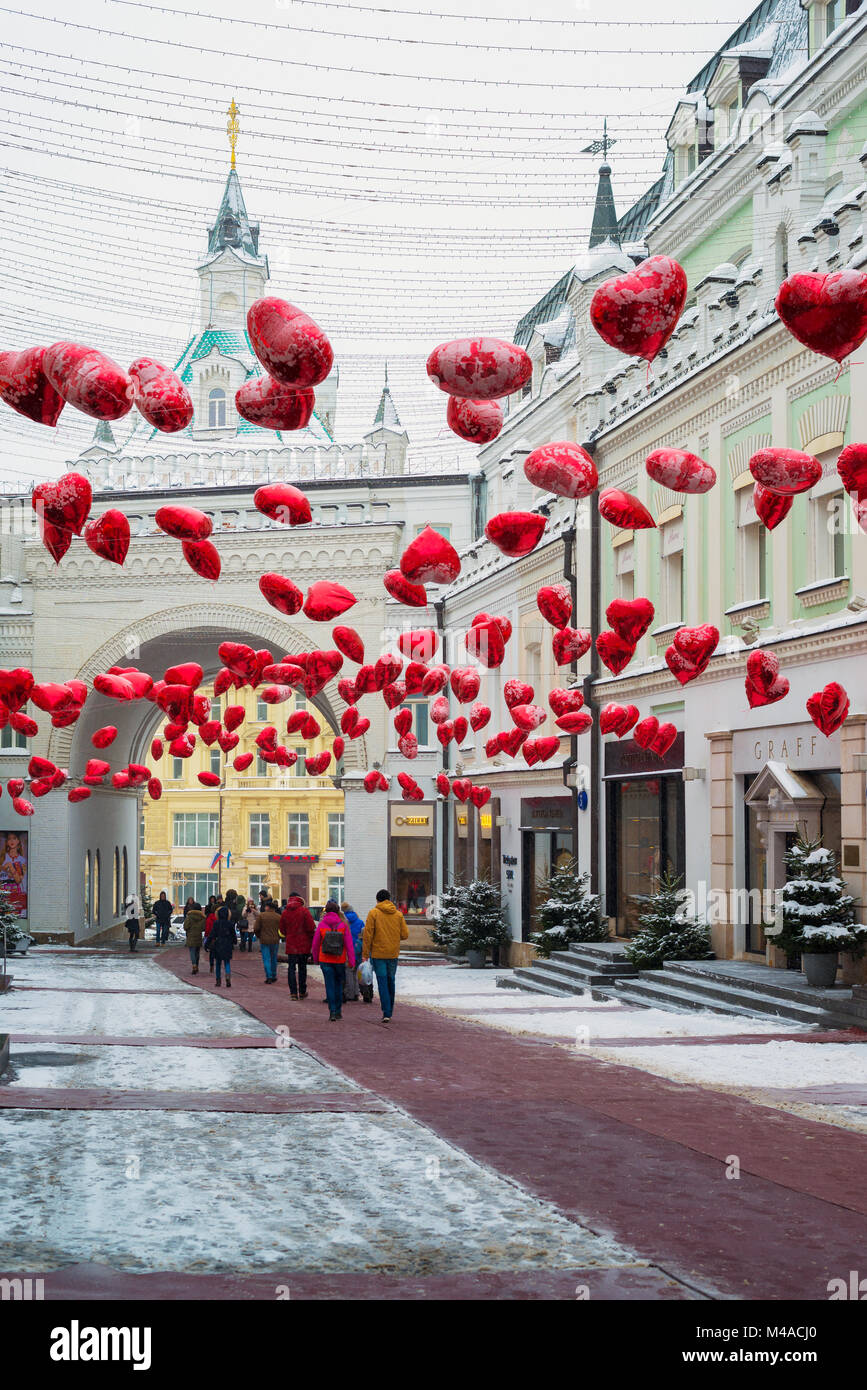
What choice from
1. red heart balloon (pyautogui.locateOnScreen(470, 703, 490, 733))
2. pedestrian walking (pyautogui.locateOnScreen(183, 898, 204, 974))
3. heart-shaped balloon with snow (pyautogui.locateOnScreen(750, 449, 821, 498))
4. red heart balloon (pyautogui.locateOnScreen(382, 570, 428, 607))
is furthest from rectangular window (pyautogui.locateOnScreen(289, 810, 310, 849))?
heart-shaped balloon with snow (pyautogui.locateOnScreen(750, 449, 821, 498))

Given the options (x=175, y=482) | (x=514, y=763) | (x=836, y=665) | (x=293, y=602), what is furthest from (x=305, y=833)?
(x=836, y=665)

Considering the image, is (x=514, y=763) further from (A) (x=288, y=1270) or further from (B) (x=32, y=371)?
(A) (x=288, y=1270)

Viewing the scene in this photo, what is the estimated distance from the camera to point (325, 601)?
21391 millimetres

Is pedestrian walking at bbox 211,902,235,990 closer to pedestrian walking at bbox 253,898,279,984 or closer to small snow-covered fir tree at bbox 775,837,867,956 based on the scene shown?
pedestrian walking at bbox 253,898,279,984

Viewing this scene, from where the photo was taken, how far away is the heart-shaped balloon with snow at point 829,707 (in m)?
17.6

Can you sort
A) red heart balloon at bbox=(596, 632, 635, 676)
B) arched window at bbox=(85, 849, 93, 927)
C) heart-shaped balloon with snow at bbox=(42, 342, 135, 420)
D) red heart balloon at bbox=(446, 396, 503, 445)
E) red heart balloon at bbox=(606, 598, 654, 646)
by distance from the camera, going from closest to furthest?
heart-shaped balloon with snow at bbox=(42, 342, 135, 420) < red heart balloon at bbox=(446, 396, 503, 445) < red heart balloon at bbox=(606, 598, 654, 646) < red heart balloon at bbox=(596, 632, 635, 676) < arched window at bbox=(85, 849, 93, 927)

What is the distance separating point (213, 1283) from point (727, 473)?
57.4 feet

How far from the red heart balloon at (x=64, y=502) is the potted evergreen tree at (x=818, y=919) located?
928 centimetres

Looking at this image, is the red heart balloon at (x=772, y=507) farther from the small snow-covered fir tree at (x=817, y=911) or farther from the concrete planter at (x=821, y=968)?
the concrete planter at (x=821, y=968)

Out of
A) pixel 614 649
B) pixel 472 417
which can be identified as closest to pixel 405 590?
pixel 614 649

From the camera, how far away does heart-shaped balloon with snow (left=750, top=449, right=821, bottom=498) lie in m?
12.7

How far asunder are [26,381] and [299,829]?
5399cm

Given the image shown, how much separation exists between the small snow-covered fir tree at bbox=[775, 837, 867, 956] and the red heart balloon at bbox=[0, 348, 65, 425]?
425 inches
